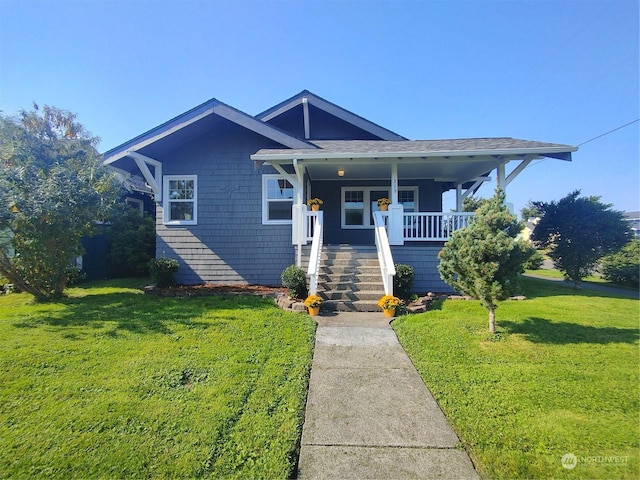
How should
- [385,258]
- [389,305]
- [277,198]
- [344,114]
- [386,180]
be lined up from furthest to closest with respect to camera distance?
[386,180], [344,114], [277,198], [385,258], [389,305]

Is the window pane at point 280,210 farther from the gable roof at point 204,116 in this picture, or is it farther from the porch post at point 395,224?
the porch post at point 395,224

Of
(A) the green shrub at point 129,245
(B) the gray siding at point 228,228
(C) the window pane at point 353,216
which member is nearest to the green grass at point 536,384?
(B) the gray siding at point 228,228

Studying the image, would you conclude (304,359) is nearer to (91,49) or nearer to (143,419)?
(143,419)

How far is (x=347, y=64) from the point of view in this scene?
11.7 meters

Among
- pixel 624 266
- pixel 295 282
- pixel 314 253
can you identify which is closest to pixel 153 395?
pixel 295 282

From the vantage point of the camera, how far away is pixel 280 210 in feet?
30.6

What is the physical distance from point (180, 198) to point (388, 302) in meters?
7.23

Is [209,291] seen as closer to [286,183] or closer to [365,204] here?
[286,183]

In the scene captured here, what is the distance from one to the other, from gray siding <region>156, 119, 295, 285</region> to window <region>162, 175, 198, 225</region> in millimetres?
197

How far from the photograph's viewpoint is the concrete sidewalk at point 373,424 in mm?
2176

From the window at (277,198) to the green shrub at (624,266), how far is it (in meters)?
12.0

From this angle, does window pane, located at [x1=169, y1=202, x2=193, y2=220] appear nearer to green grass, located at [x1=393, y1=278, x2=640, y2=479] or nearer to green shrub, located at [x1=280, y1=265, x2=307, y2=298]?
green shrub, located at [x1=280, y1=265, x2=307, y2=298]

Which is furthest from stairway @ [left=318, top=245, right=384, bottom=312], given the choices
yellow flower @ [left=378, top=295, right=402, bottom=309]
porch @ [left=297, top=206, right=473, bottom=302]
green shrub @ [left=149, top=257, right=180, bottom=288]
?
green shrub @ [left=149, top=257, right=180, bottom=288]

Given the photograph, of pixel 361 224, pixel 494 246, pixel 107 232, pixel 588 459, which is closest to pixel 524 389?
pixel 588 459
